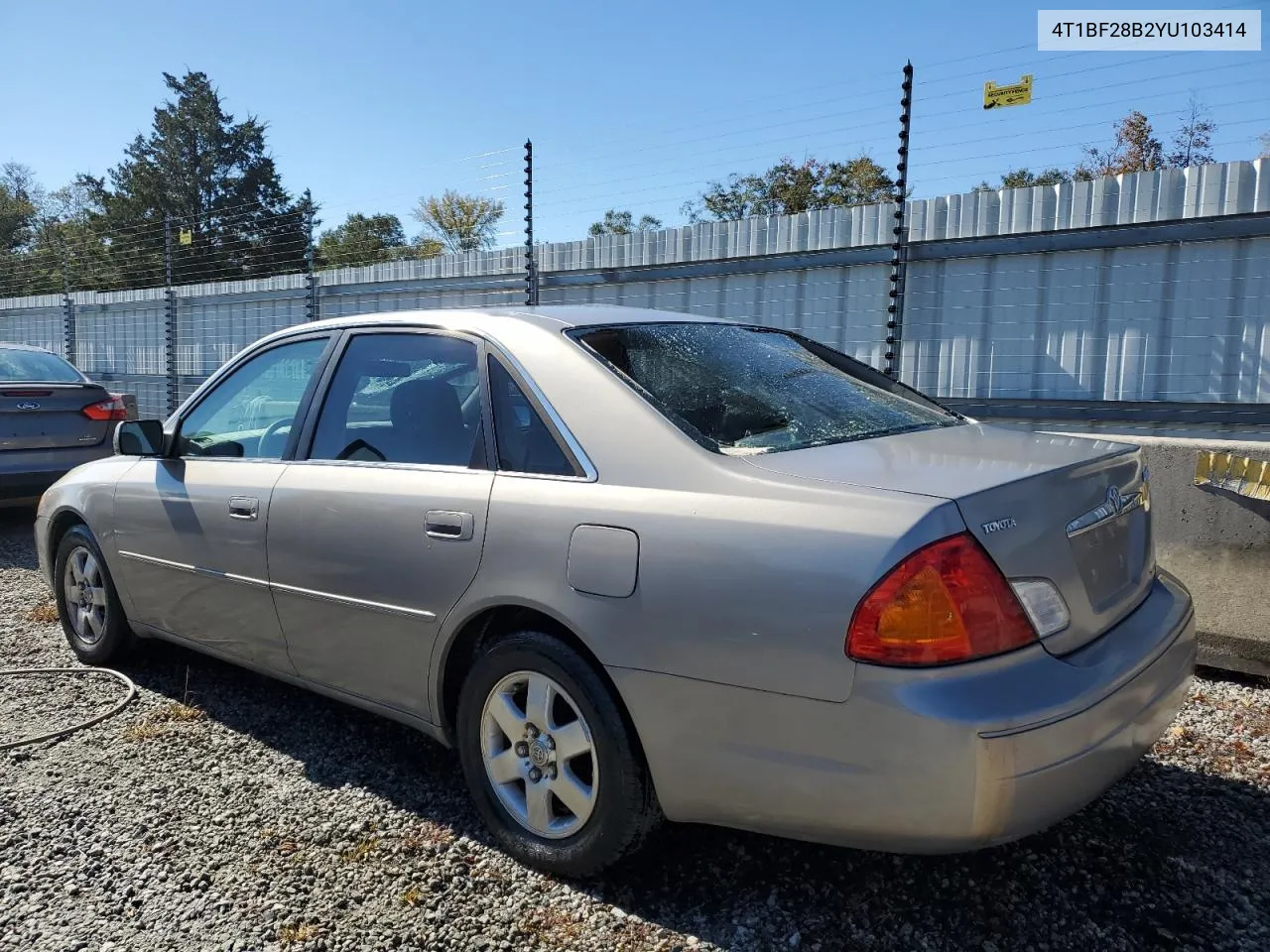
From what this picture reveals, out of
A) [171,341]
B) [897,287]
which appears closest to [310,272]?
[171,341]

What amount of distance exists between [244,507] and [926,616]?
2486 mm

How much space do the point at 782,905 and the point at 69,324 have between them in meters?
19.2

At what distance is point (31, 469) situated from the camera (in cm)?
745

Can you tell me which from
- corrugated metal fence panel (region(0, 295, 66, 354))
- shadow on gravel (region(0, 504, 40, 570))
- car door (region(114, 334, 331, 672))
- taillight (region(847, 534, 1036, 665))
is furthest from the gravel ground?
corrugated metal fence panel (region(0, 295, 66, 354))

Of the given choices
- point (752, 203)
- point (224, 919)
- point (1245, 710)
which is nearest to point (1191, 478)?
point (1245, 710)

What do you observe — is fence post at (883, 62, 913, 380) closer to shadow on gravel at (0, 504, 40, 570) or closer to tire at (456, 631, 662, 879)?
tire at (456, 631, 662, 879)

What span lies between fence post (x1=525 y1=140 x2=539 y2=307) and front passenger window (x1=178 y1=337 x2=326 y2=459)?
16.0ft

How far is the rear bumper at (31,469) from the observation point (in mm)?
7355

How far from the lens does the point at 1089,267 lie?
6508 millimetres

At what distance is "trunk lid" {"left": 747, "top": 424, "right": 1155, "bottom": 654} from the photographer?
6.89 feet

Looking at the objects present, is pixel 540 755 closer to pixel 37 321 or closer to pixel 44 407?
pixel 44 407

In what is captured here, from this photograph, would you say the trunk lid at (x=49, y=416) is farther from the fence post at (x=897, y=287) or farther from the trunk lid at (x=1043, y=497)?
the trunk lid at (x=1043, y=497)

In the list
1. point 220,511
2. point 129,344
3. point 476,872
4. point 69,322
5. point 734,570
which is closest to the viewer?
point 734,570

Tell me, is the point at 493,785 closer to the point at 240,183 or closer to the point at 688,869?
the point at 688,869
